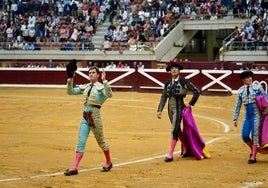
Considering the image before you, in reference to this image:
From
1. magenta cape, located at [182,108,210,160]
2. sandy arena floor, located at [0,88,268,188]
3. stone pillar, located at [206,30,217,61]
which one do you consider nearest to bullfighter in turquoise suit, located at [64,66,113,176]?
sandy arena floor, located at [0,88,268,188]

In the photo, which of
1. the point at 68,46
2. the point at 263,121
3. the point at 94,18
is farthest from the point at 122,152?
the point at 94,18

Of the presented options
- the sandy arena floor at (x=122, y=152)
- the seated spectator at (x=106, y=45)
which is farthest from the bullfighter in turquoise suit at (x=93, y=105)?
the seated spectator at (x=106, y=45)

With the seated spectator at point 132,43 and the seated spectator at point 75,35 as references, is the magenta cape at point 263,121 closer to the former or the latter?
the seated spectator at point 132,43

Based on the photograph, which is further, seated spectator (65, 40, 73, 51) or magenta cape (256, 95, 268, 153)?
seated spectator (65, 40, 73, 51)

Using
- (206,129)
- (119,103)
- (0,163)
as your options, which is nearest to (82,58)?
(119,103)

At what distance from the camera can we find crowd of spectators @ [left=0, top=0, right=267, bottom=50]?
28.4m

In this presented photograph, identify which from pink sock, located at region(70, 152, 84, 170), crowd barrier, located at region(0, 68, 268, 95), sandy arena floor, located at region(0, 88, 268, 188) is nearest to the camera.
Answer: sandy arena floor, located at region(0, 88, 268, 188)

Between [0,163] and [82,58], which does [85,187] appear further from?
[82,58]

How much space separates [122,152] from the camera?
969 centimetres

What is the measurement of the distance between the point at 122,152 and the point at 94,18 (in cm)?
2192

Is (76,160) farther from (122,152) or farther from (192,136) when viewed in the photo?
(122,152)

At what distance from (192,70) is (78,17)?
10.9 meters

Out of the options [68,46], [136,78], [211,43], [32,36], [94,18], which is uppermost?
[94,18]

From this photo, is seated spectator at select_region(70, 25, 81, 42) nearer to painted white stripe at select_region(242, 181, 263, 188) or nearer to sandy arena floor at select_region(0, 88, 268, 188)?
sandy arena floor at select_region(0, 88, 268, 188)
